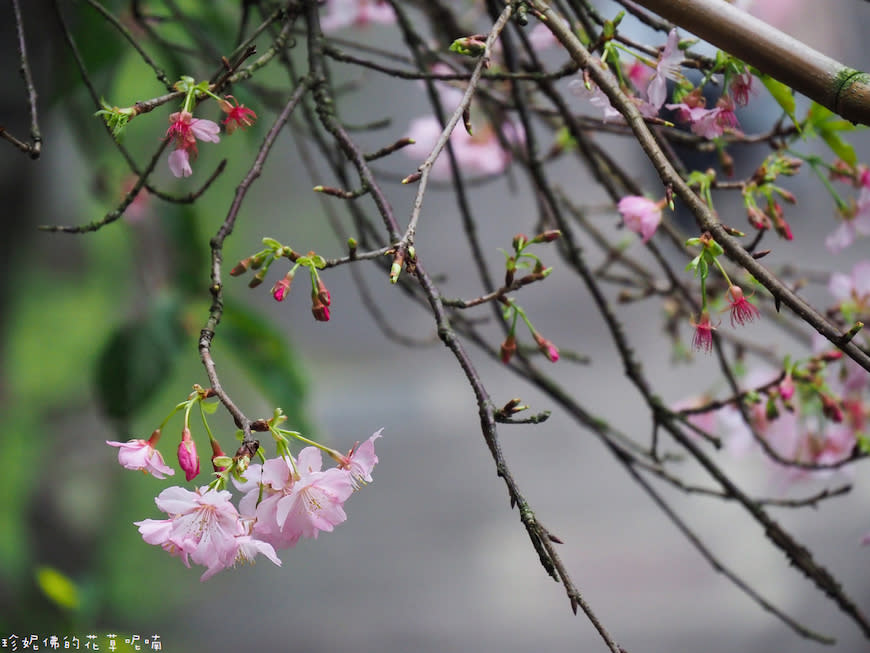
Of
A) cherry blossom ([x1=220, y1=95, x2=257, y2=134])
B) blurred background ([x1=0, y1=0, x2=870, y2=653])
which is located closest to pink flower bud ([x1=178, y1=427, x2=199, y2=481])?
cherry blossom ([x1=220, y1=95, x2=257, y2=134])

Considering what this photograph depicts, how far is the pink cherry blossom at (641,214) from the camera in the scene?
38 centimetres

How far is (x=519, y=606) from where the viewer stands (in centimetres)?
160

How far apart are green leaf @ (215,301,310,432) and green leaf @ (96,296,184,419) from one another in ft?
0.13

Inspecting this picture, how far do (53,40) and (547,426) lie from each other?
5.67 feet

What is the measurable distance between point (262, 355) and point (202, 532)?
36cm

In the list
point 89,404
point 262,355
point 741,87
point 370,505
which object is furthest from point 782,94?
point 370,505

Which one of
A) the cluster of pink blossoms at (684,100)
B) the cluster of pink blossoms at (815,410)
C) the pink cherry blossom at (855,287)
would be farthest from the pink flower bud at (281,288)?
the pink cherry blossom at (855,287)

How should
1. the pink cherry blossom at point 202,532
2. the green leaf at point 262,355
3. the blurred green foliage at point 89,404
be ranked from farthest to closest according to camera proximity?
the blurred green foliage at point 89,404, the green leaf at point 262,355, the pink cherry blossom at point 202,532

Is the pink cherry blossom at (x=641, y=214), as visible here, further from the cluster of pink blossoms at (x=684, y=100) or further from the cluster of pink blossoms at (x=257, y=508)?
the cluster of pink blossoms at (x=257, y=508)

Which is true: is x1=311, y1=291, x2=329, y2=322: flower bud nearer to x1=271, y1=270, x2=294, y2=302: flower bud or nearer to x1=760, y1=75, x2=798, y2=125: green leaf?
x1=271, y1=270, x2=294, y2=302: flower bud

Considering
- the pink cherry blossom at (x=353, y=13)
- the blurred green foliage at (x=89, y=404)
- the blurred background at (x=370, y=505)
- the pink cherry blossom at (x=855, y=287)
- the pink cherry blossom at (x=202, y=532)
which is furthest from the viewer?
the blurred background at (x=370, y=505)

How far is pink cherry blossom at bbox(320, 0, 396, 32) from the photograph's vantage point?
731 mm

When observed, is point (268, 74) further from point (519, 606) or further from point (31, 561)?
point (519, 606)

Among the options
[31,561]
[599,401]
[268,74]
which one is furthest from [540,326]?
[31,561]
